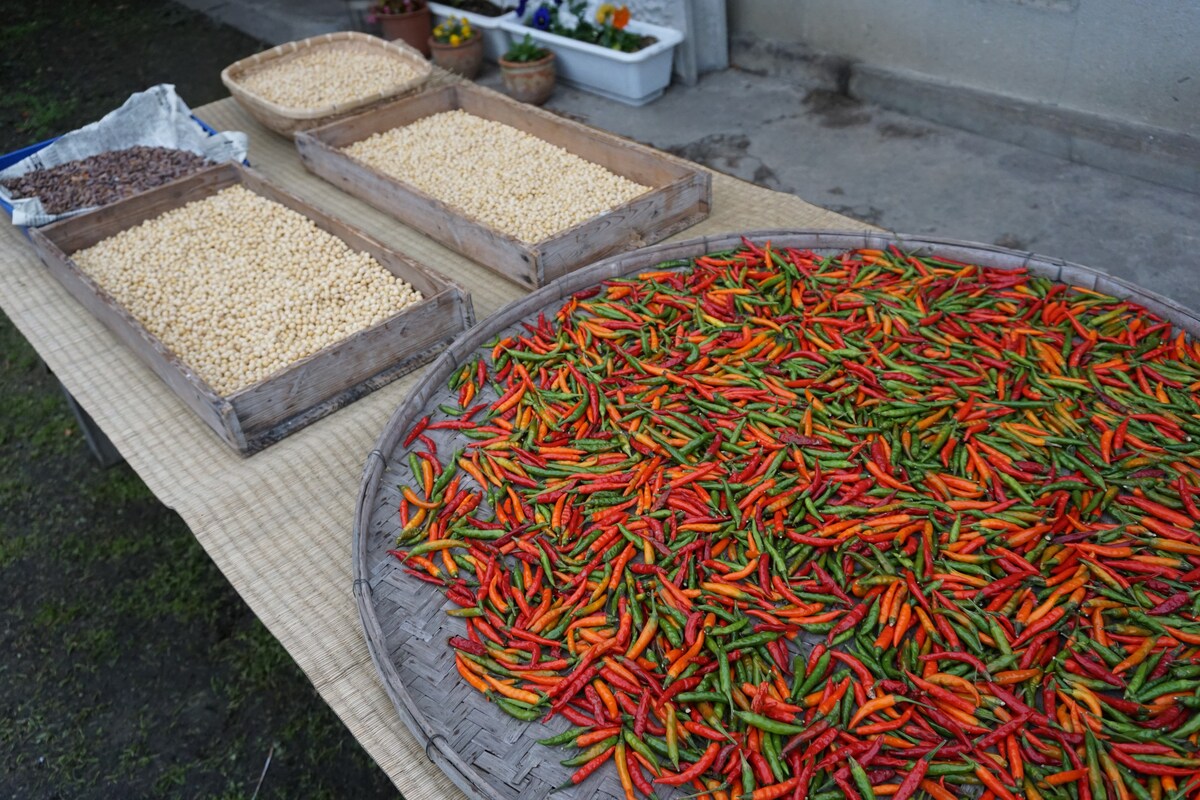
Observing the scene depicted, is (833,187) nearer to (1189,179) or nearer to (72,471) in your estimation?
(1189,179)

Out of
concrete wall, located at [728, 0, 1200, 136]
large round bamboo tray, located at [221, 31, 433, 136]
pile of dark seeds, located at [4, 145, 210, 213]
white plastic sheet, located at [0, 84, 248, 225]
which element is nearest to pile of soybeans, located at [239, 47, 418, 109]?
large round bamboo tray, located at [221, 31, 433, 136]

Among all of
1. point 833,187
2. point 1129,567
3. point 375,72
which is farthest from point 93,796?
point 833,187

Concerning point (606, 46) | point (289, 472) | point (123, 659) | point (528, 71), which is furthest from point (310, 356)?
point (606, 46)

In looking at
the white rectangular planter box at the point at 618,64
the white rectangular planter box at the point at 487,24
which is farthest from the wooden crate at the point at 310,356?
the white rectangular planter box at the point at 487,24

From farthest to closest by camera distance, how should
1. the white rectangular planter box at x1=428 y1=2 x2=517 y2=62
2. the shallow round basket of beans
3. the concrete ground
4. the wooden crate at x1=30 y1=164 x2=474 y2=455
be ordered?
1. the white rectangular planter box at x1=428 y1=2 x2=517 y2=62
2. the concrete ground
3. the wooden crate at x1=30 y1=164 x2=474 y2=455
4. the shallow round basket of beans

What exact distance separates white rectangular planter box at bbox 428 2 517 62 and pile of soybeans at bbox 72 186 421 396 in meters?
2.88

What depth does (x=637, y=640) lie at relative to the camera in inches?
70.6

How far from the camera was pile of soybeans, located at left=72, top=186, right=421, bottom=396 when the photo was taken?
2791 millimetres

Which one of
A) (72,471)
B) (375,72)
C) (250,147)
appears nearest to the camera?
(72,471)

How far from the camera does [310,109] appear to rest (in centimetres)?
406

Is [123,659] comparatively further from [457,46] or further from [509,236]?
[457,46]

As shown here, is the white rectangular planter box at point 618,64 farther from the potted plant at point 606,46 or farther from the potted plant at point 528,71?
the potted plant at point 528,71

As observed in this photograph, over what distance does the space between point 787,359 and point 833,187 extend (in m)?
2.19

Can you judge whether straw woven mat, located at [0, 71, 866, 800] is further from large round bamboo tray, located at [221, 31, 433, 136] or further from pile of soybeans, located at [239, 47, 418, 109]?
pile of soybeans, located at [239, 47, 418, 109]
